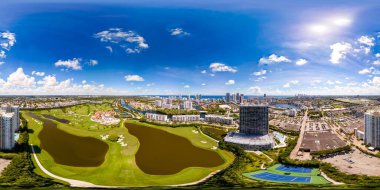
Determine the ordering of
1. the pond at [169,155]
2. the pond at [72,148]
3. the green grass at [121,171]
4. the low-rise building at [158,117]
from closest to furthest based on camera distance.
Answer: the green grass at [121,171] → the pond at [169,155] → the pond at [72,148] → the low-rise building at [158,117]

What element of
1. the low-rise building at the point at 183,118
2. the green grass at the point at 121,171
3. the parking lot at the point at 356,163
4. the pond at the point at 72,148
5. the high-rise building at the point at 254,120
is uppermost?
the high-rise building at the point at 254,120

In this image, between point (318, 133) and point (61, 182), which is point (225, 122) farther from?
point (61, 182)

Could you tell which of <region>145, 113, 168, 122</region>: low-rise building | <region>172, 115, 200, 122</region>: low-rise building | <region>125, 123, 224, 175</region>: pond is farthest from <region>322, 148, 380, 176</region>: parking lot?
<region>145, 113, 168, 122</region>: low-rise building

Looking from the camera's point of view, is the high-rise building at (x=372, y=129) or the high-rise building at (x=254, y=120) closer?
the high-rise building at (x=372, y=129)

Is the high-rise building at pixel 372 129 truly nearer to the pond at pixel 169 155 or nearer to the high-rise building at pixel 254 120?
the high-rise building at pixel 254 120

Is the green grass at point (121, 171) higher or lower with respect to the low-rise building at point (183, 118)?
lower

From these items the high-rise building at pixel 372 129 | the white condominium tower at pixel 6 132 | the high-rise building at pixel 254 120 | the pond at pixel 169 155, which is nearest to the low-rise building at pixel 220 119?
the high-rise building at pixel 254 120

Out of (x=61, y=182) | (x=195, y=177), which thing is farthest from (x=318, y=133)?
(x=61, y=182)
